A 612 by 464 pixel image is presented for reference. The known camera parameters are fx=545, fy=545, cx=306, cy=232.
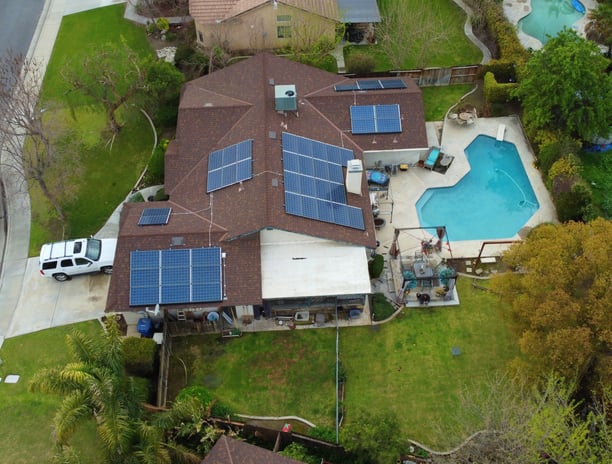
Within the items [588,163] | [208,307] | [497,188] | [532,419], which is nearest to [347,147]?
[497,188]

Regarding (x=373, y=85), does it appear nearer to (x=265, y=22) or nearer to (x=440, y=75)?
(x=440, y=75)

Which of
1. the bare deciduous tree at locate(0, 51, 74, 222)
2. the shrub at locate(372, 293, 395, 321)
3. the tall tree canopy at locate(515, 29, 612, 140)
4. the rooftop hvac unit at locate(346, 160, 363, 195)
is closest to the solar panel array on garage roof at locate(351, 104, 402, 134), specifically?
the rooftop hvac unit at locate(346, 160, 363, 195)

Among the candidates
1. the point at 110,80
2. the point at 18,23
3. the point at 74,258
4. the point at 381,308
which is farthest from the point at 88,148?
the point at 381,308

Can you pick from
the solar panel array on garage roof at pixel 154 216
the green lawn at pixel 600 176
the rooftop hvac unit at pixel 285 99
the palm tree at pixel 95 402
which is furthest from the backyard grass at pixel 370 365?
the rooftop hvac unit at pixel 285 99

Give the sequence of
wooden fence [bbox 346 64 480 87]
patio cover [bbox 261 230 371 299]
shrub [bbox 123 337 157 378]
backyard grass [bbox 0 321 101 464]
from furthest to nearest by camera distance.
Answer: wooden fence [bbox 346 64 480 87]
patio cover [bbox 261 230 371 299]
shrub [bbox 123 337 157 378]
backyard grass [bbox 0 321 101 464]

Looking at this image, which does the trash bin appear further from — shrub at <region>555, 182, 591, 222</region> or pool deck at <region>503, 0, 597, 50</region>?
pool deck at <region>503, 0, 597, 50</region>

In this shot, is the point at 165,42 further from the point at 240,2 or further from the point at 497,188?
the point at 497,188
